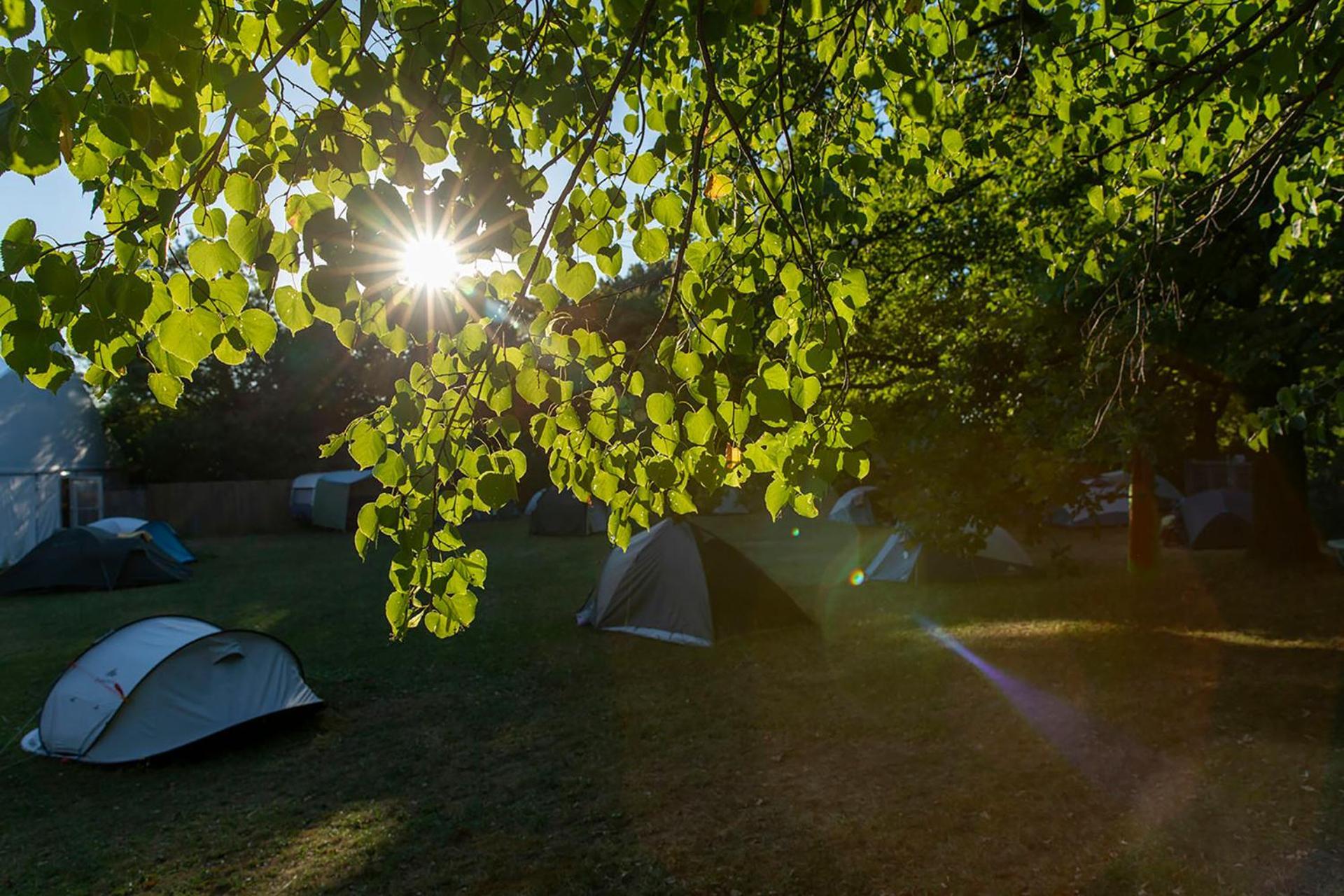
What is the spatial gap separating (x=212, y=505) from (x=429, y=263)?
30.2 metres

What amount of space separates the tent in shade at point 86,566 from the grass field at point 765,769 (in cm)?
514

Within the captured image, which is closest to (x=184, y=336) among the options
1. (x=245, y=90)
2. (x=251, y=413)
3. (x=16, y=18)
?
(x=245, y=90)

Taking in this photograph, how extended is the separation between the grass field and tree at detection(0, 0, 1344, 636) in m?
2.92

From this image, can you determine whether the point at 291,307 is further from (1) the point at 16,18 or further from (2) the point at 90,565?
(2) the point at 90,565

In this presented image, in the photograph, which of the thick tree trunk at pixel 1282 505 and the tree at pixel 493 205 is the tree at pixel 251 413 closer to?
the thick tree trunk at pixel 1282 505

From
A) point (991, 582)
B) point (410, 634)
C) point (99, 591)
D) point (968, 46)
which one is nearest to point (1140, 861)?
point (968, 46)

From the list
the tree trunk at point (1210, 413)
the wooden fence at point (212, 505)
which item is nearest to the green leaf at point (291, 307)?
the tree trunk at point (1210, 413)

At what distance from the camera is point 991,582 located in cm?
1490

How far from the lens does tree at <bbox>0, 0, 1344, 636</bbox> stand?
1.80 meters

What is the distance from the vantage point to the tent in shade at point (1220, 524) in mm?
18531

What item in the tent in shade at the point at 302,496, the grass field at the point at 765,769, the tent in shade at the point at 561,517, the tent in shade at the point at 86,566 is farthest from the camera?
the tent in shade at the point at 302,496

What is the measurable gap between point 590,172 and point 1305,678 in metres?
8.16

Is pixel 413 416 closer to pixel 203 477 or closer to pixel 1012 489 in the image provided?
pixel 1012 489

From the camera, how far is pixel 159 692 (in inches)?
290
